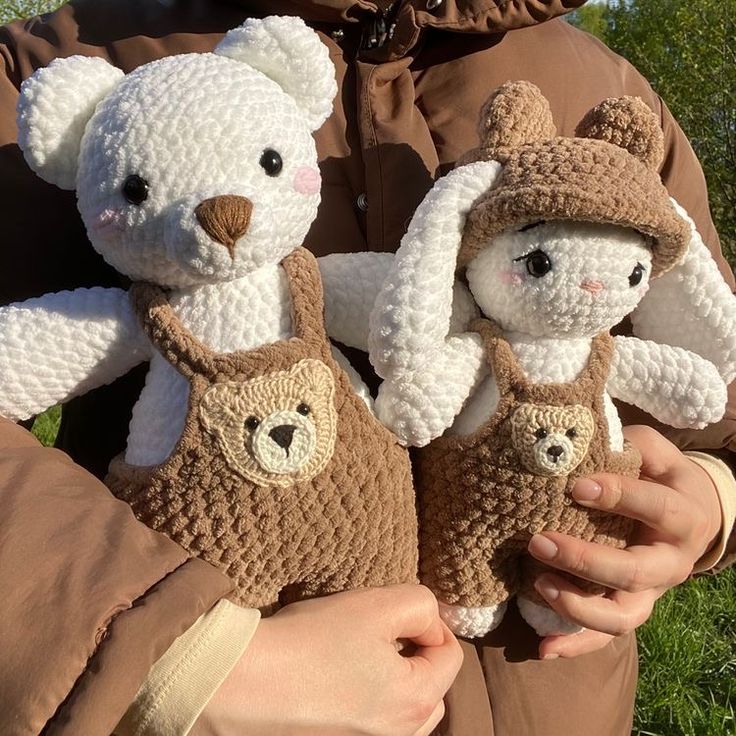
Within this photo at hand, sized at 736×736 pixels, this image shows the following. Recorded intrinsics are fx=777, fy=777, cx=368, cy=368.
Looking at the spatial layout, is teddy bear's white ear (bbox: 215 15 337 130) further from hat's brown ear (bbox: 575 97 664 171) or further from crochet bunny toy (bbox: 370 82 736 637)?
hat's brown ear (bbox: 575 97 664 171)

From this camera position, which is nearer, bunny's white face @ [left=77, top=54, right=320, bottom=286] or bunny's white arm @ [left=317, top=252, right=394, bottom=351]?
bunny's white face @ [left=77, top=54, right=320, bottom=286]

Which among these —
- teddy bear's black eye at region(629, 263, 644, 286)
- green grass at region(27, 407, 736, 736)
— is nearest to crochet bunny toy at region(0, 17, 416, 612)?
teddy bear's black eye at region(629, 263, 644, 286)

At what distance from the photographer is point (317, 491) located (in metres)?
0.84

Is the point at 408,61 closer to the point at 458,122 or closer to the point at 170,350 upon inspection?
the point at 458,122

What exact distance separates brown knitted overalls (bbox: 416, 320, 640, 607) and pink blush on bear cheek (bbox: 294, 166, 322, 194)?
253mm

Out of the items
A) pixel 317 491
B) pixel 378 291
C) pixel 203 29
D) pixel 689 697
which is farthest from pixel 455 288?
pixel 689 697

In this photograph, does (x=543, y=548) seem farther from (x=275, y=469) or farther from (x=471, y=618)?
(x=275, y=469)

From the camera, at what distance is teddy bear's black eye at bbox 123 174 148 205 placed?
0.77m

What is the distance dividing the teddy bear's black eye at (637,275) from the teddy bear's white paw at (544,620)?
17.0 inches

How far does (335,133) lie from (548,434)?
509 millimetres

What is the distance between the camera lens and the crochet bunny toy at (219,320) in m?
0.78

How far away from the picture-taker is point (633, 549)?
1.02m

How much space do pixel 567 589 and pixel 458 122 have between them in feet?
2.15

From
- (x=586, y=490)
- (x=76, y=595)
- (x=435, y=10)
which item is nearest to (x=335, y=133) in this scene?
(x=435, y=10)
